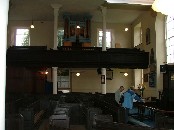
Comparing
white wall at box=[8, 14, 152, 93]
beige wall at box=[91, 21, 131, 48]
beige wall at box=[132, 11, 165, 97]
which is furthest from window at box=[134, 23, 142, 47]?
beige wall at box=[132, 11, 165, 97]

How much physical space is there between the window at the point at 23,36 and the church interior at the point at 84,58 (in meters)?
0.10

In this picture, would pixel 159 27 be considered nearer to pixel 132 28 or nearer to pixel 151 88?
pixel 151 88

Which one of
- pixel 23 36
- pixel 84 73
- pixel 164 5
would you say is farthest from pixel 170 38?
pixel 164 5

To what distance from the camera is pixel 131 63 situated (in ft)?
63.5

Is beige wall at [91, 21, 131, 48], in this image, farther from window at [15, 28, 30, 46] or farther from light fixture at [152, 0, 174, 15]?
light fixture at [152, 0, 174, 15]

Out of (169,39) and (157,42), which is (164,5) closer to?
(169,39)

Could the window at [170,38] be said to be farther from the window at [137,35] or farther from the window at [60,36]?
the window at [60,36]

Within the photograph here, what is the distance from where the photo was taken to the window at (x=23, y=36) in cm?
2530

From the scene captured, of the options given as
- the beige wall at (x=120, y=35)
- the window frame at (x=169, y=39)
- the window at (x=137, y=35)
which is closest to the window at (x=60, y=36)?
the beige wall at (x=120, y=35)

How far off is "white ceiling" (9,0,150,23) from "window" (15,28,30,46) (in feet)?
4.80

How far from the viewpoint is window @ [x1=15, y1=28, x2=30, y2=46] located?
25.3 meters

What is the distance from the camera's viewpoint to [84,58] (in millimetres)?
18984

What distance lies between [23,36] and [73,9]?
6.61 metres

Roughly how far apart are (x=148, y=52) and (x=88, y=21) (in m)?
6.40
